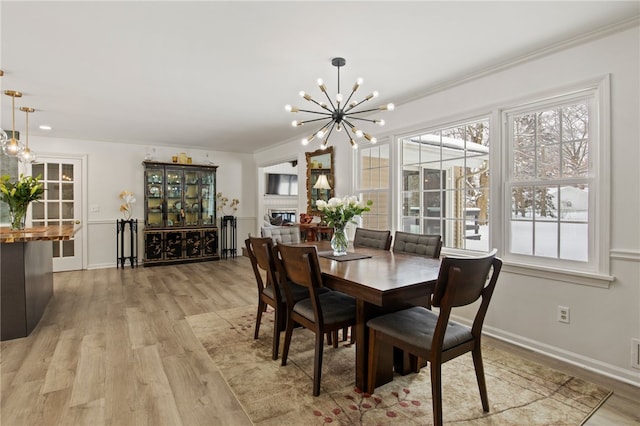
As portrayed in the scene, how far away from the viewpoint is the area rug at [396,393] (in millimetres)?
1946

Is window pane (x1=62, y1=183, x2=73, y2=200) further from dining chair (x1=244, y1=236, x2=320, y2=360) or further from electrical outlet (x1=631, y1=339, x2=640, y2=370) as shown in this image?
electrical outlet (x1=631, y1=339, x2=640, y2=370)

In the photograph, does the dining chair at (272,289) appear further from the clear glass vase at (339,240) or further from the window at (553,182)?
the window at (553,182)

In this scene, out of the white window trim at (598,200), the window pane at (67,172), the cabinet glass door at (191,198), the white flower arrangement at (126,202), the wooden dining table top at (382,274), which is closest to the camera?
the wooden dining table top at (382,274)

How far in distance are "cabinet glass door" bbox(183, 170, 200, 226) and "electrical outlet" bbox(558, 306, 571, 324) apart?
243 inches

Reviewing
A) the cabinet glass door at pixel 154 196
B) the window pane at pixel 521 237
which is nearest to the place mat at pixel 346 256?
the window pane at pixel 521 237

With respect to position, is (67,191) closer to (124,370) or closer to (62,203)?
(62,203)

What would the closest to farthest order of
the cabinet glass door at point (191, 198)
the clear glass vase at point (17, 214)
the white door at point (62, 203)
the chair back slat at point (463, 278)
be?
1. the chair back slat at point (463, 278)
2. the clear glass vase at point (17, 214)
3. the white door at point (62, 203)
4. the cabinet glass door at point (191, 198)

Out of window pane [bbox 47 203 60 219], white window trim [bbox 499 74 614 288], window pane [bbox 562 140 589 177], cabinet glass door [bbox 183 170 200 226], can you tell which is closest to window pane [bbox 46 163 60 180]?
window pane [bbox 47 203 60 219]

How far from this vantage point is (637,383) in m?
2.28

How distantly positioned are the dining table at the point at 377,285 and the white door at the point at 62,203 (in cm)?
552

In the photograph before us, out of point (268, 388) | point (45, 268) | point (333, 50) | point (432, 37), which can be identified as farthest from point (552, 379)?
point (45, 268)

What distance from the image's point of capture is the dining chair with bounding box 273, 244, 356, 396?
2176 mm

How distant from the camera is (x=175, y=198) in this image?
6762 mm

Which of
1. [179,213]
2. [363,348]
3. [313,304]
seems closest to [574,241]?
[363,348]
